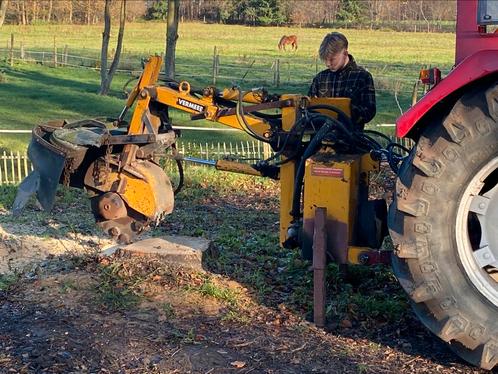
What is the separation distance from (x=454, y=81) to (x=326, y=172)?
1199 mm

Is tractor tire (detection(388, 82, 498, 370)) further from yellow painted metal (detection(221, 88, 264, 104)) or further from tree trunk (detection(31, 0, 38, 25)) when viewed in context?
tree trunk (detection(31, 0, 38, 25))

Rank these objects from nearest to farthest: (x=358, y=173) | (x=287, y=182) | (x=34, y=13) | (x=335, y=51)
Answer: (x=358, y=173)
(x=287, y=182)
(x=335, y=51)
(x=34, y=13)

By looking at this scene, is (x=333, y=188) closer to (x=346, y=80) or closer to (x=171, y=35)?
(x=346, y=80)

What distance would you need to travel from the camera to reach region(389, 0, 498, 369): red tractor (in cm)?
425

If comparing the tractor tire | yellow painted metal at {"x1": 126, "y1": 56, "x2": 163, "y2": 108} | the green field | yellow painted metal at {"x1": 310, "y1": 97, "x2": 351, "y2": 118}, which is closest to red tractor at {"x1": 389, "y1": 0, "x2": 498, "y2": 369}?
the tractor tire

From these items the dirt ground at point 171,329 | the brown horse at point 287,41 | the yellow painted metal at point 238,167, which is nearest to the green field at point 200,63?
the brown horse at point 287,41

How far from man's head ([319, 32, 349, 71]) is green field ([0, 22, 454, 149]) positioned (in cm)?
62

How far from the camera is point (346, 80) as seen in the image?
6141mm

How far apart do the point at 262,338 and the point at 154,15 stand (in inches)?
2432

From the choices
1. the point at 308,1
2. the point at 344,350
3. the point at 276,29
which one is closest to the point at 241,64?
the point at 276,29

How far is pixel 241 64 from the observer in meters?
35.2

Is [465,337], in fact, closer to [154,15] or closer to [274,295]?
[274,295]

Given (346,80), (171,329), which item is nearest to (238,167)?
(346,80)

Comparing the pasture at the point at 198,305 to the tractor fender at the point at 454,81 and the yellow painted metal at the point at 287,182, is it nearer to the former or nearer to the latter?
the yellow painted metal at the point at 287,182
